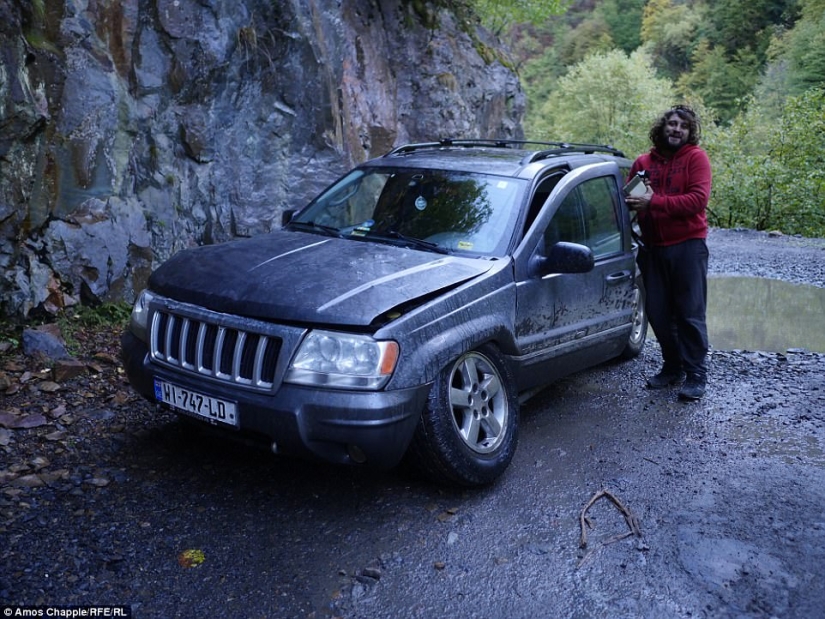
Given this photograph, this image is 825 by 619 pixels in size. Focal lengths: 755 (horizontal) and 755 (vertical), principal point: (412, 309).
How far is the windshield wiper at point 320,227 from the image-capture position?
4.90 meters

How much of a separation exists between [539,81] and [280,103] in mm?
67038

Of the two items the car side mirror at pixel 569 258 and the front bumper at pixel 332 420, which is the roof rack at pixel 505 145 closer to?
the car side mirror at pixel 569 258

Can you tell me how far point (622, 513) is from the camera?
3918 millimetres

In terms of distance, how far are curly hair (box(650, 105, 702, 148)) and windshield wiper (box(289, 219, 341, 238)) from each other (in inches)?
97.6

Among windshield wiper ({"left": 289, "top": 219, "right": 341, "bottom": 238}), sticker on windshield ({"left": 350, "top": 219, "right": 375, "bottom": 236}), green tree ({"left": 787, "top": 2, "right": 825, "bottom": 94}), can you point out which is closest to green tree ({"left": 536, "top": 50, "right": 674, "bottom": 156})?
green tree ({"left": 787, "top": 2, "right": 825, "bottom": 94})

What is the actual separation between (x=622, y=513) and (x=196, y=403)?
7.36 ft

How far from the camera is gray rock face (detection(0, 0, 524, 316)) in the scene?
6156mm

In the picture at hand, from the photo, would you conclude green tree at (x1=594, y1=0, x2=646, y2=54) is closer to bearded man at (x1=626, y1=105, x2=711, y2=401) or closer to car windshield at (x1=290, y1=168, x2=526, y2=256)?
bearded man at (x1=626, y1=105, x2=711, y2=401)

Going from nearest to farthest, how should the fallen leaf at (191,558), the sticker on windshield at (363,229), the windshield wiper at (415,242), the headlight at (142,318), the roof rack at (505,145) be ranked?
1. the fallen leaf at (191,558)
2. the headlight at (142,318)
3. the windshield wiper at (415,242)
4. the sticker on windshield at (363,229)
5. the roof rack at (505,145)

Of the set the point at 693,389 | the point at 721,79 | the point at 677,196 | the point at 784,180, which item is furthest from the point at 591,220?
the point at 721,79

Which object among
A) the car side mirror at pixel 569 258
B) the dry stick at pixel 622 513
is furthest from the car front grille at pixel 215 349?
the car side mirror at pixel 569 258

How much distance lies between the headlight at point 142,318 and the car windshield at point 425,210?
125cm

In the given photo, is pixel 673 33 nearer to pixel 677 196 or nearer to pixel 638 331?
pixel 638 331

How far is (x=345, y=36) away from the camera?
32.9 feet
